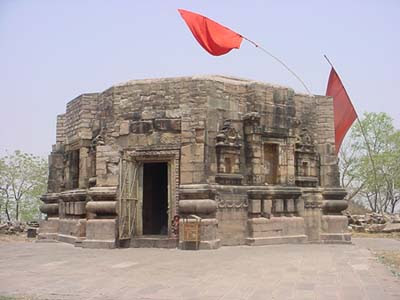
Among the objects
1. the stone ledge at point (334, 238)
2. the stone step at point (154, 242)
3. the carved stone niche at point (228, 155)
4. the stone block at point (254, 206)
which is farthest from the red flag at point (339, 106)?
the stone step at point (154, 242)

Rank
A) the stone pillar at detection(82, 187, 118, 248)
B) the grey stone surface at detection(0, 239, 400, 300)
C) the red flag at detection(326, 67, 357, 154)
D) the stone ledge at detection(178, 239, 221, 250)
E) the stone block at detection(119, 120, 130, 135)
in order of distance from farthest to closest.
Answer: the red flag at detection(326, 67, 357, 154), the stone block at detection(119, 120, 130, 135), the stone pillar at detection(82, 187, 118, 248), the stone ledge at detection(178, 239, 221, 250), the grey stone surface at detection(0, 239, 400, 300)

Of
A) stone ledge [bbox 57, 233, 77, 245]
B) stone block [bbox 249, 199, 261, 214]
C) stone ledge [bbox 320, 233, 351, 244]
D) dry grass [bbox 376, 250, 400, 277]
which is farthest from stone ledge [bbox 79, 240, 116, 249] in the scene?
dry grass [bbox 376, 250, 400, 277]

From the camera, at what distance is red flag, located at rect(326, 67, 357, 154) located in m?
16.8

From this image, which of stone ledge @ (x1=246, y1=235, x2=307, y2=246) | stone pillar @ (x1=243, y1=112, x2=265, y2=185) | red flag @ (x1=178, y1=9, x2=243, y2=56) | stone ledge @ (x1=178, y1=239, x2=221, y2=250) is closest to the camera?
stone ledge @ (x1=178, y1=239, x2=221, y2=250)

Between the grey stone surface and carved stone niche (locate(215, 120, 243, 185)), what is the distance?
85.6 inches

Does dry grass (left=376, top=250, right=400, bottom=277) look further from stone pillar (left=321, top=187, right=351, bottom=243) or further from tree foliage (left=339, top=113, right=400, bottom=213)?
tree foliage (left=339, top=113, right=400, bottom=213)

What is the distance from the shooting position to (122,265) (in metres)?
9.02

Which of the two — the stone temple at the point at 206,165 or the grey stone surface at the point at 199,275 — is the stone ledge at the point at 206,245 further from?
the grey stone surface at the point at 199,275

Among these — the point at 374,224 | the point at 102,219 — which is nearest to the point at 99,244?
the point at 102,219

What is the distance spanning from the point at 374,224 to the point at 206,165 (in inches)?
482

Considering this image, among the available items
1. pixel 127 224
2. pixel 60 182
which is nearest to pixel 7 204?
pixel 60 182

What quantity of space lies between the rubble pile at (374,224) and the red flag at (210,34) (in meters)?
10.6

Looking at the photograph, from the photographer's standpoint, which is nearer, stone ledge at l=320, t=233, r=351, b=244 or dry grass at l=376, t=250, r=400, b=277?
dry grass at l=376, t=250, r=400, b=277

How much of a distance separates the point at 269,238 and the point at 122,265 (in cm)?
537
